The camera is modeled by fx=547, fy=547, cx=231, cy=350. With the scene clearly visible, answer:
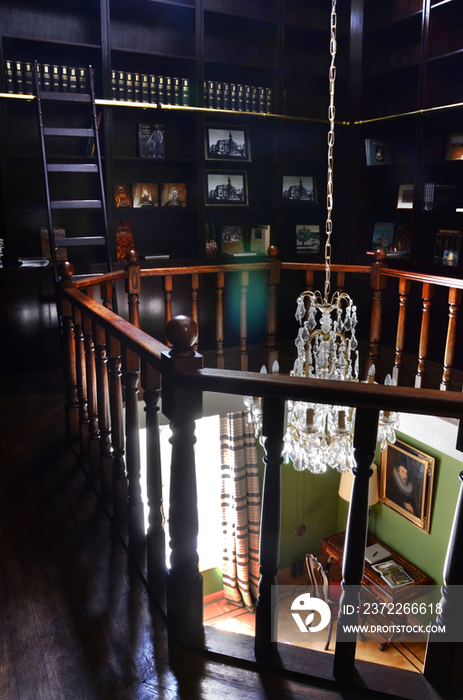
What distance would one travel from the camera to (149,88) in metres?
Result: 4.19

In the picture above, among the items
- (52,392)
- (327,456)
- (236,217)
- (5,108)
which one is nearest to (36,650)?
(327,456)

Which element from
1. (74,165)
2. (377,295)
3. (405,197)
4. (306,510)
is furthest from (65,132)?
(306,510)

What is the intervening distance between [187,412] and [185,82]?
382cm

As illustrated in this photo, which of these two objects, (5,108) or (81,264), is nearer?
(5,108)

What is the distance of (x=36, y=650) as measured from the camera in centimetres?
135

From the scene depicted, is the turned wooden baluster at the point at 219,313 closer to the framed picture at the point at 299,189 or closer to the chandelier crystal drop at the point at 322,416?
the chandelier crystal drop at the point at 322,416

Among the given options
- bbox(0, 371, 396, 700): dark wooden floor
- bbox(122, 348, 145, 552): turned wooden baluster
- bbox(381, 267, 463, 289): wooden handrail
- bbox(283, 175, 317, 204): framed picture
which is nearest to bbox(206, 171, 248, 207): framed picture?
bbox(283, 175, 317, 204): framed picture

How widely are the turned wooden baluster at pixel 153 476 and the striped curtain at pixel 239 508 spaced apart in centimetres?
372

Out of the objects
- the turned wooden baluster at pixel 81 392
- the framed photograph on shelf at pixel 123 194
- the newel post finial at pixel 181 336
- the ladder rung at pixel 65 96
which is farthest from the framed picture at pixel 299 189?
the newel post finial at pixel 181 336

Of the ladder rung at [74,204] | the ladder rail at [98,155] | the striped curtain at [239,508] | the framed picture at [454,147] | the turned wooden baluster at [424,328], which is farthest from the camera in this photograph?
the striped curtain at [239,508]

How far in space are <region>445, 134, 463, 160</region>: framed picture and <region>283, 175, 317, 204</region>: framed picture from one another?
1.22 metres

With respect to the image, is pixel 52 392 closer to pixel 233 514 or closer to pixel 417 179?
pixel 233 514

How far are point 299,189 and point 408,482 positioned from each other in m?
2.84

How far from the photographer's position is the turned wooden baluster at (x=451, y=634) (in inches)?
43.7
